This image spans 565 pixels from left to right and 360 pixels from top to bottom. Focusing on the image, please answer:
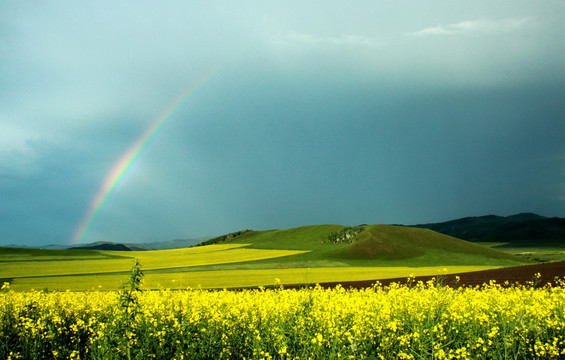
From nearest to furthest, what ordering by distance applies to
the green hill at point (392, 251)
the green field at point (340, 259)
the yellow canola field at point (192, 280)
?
the yellow canola field at point (192, 280) < the green field at point (340, 259) < the green hill at point (392, 251)

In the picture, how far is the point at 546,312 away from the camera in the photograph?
1002cm

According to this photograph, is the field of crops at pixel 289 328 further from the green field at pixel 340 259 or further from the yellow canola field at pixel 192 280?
the green field at pixel 340 259

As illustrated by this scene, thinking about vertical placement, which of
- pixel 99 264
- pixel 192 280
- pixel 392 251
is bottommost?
pixel 99 264

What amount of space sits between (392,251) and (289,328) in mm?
70048

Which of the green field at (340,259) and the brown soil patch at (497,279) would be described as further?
the green field at (340,259)

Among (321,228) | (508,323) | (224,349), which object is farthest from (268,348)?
(321,228)

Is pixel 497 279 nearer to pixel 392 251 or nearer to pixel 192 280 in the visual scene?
pixel 192 280

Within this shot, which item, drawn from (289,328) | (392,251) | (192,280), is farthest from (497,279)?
(392,251)

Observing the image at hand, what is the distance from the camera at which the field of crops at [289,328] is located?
26.9 feet

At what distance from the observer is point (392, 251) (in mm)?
74875

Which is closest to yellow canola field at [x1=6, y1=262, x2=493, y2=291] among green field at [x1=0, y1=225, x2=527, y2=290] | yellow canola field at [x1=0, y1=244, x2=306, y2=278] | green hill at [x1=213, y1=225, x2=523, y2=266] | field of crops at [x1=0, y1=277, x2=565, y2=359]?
yellow canola field at [x1=0, y1=244, x2=306, y2=278]

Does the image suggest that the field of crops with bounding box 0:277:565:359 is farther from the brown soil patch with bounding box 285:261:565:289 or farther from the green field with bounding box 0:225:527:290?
the green field with bounding box 0:225:527:290

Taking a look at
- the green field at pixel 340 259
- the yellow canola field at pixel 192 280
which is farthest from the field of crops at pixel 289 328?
the green field at pixel 340 259

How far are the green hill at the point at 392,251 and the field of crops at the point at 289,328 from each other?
50.5m
